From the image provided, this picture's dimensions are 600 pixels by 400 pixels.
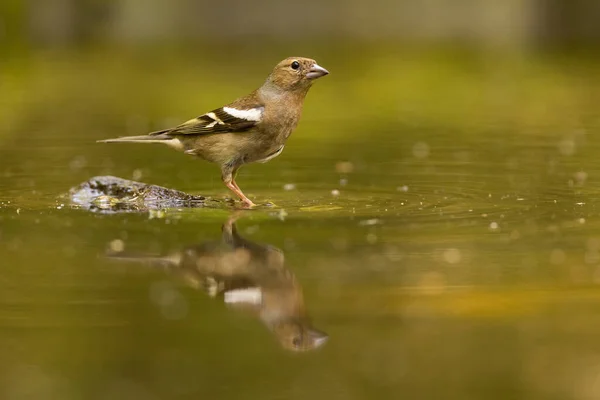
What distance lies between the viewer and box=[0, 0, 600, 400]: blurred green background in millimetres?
4770

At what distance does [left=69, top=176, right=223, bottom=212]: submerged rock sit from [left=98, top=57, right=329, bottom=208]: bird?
0.31 metres

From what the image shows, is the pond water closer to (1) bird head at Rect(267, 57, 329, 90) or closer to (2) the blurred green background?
(2) the blurred green background

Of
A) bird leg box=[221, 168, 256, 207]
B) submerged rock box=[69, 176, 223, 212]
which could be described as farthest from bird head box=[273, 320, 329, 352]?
bird leg box=[221, 168, 256, 207]

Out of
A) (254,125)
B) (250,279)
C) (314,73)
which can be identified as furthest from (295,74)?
(250,279)

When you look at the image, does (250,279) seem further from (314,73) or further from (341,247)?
(314,73)

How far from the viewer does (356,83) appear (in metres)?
22.9

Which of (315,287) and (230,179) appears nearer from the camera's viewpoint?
(315,287)

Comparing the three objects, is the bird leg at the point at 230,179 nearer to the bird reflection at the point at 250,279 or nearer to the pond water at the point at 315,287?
the pond water at the point at 315,287

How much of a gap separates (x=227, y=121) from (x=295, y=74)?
2.04 ft

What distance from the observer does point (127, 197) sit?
9391mm

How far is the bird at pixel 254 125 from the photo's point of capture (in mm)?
9383

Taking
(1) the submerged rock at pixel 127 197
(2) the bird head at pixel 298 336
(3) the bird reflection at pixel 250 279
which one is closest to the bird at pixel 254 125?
(1) the submerged rock at pixel 127 197

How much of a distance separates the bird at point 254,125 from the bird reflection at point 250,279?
1.57 meters

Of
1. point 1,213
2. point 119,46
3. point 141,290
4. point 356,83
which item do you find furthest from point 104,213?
point 119,46
